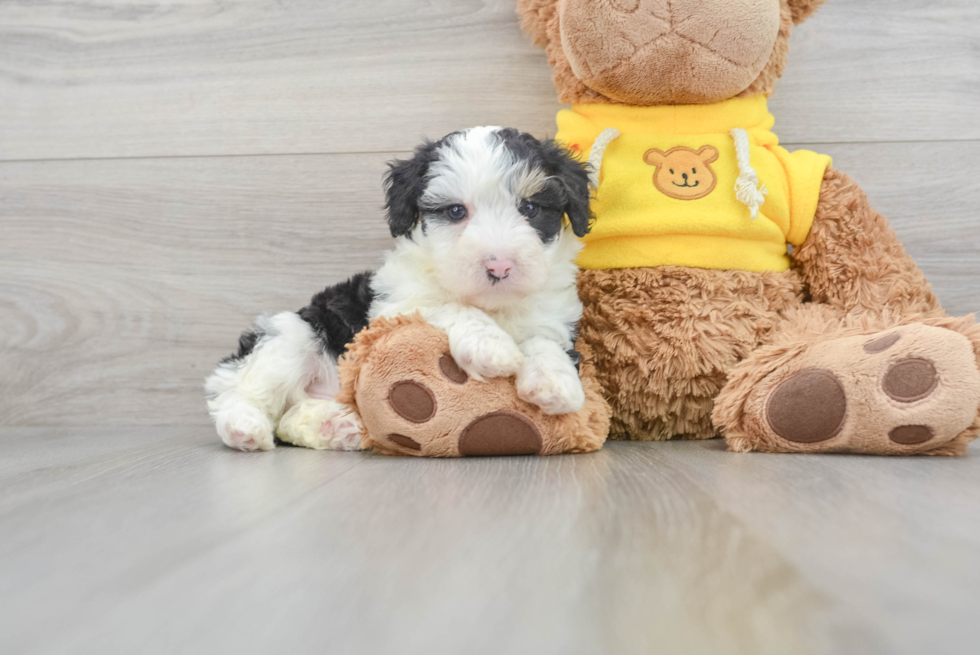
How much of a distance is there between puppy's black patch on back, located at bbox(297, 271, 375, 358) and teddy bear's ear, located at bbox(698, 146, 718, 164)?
75 cm

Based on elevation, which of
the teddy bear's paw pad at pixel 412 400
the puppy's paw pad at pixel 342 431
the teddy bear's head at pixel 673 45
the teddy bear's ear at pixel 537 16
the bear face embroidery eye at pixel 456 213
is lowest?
the puppy's paw pad at pixel 342 431

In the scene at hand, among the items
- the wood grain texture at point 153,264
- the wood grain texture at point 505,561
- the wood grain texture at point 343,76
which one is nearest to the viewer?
the wood grain texture at point 505,561

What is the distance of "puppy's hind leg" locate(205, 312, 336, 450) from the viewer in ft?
5.07

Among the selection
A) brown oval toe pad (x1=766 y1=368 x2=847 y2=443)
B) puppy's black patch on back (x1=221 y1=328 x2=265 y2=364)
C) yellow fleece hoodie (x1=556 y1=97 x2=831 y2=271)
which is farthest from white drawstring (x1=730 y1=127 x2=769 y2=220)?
puppy's black patch on back (x1=221 y1=328 x2=265 y2=364)

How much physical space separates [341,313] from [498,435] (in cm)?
52

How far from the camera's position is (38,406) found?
2.06 meters

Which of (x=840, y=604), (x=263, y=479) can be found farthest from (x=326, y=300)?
(x=840, y=604)

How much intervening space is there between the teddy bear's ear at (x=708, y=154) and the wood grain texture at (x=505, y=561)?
0.67 metres

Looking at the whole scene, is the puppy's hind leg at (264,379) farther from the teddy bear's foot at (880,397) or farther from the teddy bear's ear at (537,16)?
the teddy bear's foot at (880,397)

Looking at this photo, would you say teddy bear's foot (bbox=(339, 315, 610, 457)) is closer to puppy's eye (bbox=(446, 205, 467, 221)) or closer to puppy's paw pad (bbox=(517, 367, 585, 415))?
puppy's paw pad (bbox=(517, 367, 585, 415))

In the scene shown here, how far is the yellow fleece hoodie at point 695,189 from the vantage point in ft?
4.92

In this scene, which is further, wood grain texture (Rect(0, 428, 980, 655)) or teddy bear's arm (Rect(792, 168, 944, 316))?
teddy bear's arm (Rect(792, 168, 944, 316))

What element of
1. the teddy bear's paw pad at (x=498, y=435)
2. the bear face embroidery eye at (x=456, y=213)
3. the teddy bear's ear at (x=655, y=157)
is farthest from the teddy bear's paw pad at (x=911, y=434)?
the bear face embroidery eye at (x=456, y=213)

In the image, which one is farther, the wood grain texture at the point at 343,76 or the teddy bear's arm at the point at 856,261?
the wood grain texture at the point at 343,76
